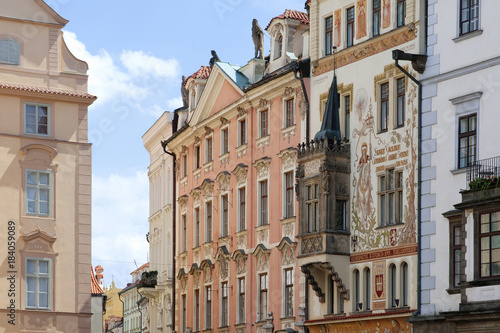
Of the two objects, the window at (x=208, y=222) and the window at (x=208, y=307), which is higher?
the window at (x=208, y=222)

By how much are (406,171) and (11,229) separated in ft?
49.2

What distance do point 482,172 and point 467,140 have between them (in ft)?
5.94

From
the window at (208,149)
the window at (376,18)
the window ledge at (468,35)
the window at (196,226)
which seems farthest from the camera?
the window at (196,226)

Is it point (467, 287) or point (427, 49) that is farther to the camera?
point (427, 49)

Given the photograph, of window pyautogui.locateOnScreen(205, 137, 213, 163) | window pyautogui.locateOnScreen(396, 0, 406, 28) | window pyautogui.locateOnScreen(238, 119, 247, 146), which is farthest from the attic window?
window pyautogui.locateOnScreen(396, 0, 406, 28)

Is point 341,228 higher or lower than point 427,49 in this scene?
lower

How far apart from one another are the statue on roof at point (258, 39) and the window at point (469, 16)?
16980 mm

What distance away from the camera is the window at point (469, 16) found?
36.4 meters

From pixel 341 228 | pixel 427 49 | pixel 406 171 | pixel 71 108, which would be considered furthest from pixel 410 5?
pixel 71 108

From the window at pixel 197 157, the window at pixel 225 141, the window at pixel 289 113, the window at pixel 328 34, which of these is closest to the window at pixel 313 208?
the window at pixel 289 113

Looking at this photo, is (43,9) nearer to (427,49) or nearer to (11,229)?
(11,229)

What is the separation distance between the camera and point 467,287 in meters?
34.3

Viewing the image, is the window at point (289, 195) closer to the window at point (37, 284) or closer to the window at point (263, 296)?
the window at point (263, 296)

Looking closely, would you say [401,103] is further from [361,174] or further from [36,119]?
[36,119]
